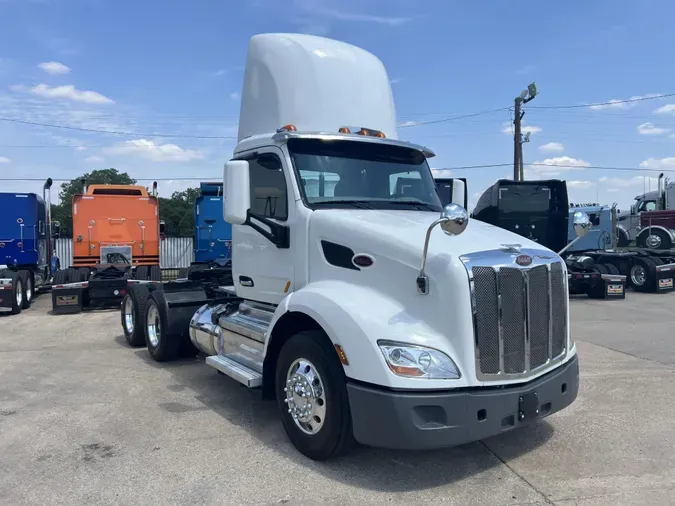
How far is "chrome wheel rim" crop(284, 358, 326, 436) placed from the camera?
437cm

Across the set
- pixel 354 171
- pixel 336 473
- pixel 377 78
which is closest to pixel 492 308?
pixel 336 473

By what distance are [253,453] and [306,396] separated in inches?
28.5

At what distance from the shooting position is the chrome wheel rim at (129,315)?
359 inches

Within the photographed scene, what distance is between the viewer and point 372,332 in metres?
3.93

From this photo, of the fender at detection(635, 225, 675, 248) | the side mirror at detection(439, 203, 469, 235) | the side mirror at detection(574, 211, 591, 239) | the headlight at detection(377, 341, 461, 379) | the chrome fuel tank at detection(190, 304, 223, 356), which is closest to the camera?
the side mirror at detection(439, 203, 469, 235)

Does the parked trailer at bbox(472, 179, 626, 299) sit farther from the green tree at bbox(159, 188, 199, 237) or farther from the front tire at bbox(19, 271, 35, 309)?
the green tree at bbox(159, 188, 199, 237)

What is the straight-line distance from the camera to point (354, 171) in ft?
17.6

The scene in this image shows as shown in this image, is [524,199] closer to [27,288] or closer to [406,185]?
[406,185]

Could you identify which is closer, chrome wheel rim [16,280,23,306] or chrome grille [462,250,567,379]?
chrome grille [462,250,567,379]

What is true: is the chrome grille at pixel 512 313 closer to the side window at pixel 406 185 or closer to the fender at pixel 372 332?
the fender at pixel 372 332

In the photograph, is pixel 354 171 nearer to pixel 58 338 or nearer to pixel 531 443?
pixel 531 443

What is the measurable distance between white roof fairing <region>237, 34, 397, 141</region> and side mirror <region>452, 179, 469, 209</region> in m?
0.96

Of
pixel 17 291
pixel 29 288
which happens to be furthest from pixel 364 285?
pixel 29 288

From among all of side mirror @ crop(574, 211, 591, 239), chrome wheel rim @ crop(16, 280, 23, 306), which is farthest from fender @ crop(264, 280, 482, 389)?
chrome wheel rim @ crop(16, 280, 23, 306)
